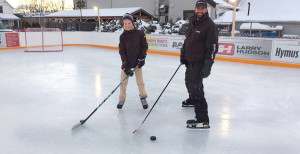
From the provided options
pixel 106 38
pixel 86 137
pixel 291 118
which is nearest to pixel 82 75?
pixel 86 137

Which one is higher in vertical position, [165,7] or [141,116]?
[165,7]

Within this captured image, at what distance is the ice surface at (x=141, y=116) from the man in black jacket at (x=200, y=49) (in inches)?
16.7

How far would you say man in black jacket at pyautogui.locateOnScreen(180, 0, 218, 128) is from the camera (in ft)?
9.20

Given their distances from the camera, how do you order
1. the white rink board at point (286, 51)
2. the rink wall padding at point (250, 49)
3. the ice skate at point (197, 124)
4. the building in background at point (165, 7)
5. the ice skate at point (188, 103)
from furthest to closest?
the building in background at point (165, 7)
the rink wall padding at point (250, 49)
the white rink board at point (286, 51)
the ice skate at point (188, 103)
the ice skate at point (197, 124)

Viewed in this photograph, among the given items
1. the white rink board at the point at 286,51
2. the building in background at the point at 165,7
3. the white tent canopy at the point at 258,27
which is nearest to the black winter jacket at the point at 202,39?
the white rink board at the point at 286,51

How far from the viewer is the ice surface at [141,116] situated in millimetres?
2785

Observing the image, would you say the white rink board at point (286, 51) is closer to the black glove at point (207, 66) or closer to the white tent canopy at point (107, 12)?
the black glove at point (207, 66)

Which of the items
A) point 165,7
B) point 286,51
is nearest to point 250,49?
point 286,51

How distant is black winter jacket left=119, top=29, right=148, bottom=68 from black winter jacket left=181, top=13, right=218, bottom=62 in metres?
0.81

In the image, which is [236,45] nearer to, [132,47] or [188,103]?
[188,103]

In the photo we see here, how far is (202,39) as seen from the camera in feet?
9.40

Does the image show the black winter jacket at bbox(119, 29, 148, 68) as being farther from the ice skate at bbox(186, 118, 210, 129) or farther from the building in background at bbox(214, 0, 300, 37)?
the building in background at bbox(214, 0, 300, 37)

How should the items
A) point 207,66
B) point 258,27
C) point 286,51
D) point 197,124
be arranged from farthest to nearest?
point 258,27 → point 286,51 → point 197,124 → point 207,66

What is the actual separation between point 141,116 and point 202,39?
4.90 ft
